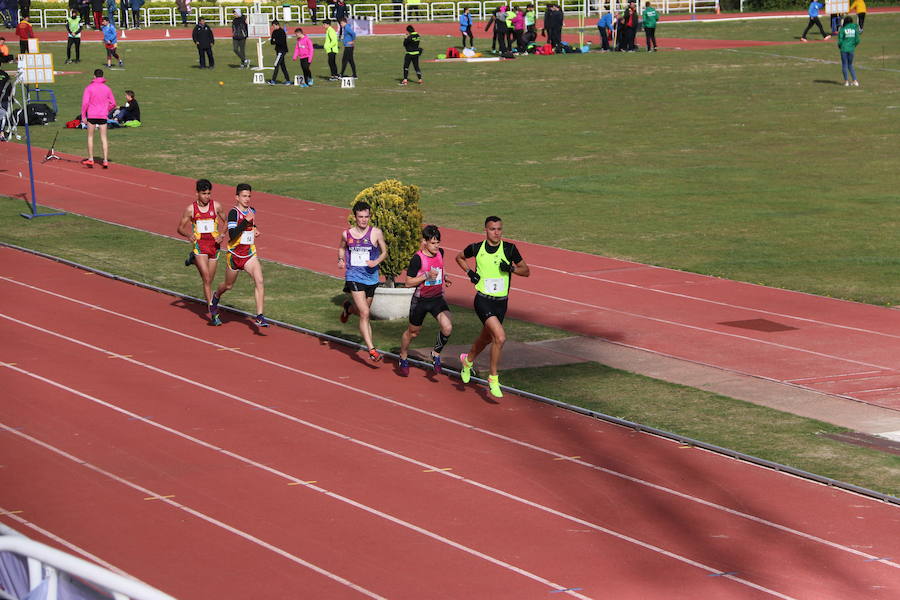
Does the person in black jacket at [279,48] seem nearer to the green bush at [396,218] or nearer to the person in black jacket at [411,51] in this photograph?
the person in black jacket at [411,51]

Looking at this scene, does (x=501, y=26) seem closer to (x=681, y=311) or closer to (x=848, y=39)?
(x=848, y=39)

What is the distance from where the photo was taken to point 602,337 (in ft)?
55.0

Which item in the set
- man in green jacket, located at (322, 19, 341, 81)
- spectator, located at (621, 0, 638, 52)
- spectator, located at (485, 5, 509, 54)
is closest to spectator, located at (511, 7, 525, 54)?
spectator, located at (485, 5, 509, 54)

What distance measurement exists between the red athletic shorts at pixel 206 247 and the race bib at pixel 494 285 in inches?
187

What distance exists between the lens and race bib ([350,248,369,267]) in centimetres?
1508

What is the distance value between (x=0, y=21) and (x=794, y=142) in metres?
45.7

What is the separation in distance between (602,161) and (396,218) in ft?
46.3

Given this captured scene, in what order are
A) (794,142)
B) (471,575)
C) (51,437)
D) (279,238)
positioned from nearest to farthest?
(471,575), (51,437), (279,238), (794,142)

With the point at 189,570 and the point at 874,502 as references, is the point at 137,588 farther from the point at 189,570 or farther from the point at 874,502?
the point at 874,502

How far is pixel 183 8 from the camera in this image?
219 ft

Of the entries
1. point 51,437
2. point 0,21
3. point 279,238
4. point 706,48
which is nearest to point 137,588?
point 51,437

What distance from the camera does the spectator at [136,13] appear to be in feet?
215

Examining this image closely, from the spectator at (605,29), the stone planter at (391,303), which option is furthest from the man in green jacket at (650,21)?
the stone planter at (391,303)

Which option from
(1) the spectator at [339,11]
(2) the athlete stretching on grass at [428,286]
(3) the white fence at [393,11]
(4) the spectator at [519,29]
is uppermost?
(3) the white fence at [393,11]
